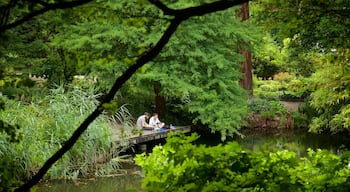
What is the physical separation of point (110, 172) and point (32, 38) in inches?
251

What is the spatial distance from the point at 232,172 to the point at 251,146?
12.3 meters

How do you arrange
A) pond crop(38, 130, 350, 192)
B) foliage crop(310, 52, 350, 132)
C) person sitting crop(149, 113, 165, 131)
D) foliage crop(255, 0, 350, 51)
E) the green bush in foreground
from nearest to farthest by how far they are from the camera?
the green bush in foreground, foliage crop(255, 0, 350, 51), pond crop(38, 130, 350, 192), foliage crop(310, 52, 350, 132), person sitting crop(149, 113, 165, 131)

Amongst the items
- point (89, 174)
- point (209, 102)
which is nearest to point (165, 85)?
point (209, 102)

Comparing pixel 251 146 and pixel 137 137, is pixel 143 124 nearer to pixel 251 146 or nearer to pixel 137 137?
pixel 137 137

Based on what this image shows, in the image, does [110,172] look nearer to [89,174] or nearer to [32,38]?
[89,174]

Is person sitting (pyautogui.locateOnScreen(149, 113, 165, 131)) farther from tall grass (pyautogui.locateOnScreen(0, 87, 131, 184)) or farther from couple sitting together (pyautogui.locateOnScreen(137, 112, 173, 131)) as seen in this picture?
tall grass (pyautogui.locateOnScreen(0, 87, 131, 184))

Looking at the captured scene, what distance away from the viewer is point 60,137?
9.68 metres

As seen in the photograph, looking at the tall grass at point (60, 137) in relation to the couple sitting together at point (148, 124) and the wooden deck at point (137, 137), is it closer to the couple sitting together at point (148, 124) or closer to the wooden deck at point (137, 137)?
the wooden deck at point (137, 137)

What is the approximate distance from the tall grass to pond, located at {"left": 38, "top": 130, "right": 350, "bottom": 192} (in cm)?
24

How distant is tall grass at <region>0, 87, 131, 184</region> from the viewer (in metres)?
8.90

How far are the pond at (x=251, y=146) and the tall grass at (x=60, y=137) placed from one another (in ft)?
0.79

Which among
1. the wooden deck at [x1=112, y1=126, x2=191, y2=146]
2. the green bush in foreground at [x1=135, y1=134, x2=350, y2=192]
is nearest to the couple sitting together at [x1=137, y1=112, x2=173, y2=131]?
the wooden deck at [x1=112, y1=126, x2=191, y2=146]

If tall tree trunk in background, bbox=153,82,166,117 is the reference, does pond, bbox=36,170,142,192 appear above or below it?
below

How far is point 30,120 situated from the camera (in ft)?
31.6
